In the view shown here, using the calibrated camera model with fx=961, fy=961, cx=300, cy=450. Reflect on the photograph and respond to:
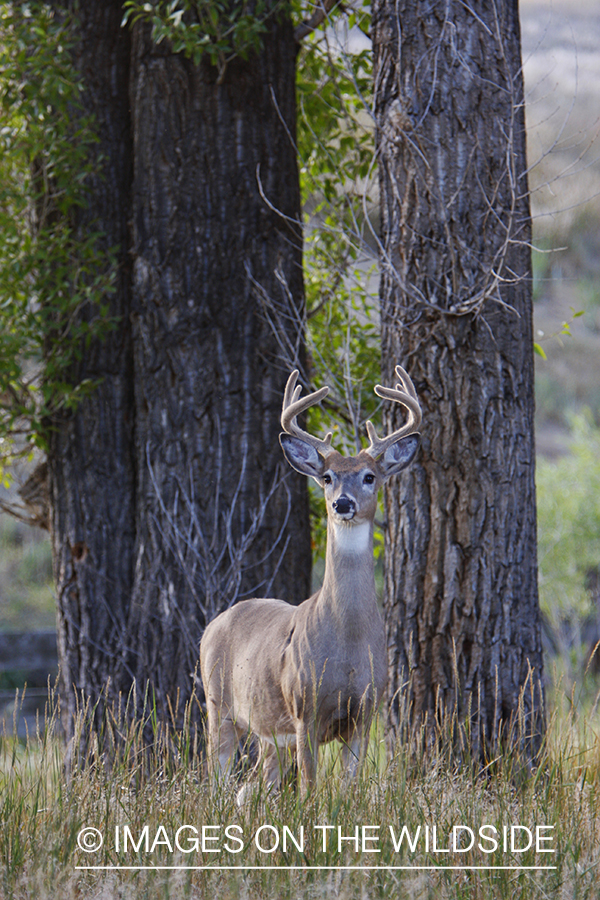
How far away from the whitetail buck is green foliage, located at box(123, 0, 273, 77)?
2.87m

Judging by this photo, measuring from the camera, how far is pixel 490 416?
512 centimetres

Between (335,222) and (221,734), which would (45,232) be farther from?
(221,734)

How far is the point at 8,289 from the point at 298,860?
14.8 ft

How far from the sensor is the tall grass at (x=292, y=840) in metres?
3.31

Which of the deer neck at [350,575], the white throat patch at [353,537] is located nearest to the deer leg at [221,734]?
the deer neck at [350,575]

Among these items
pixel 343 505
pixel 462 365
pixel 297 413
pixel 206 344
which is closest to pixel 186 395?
pixel 206 344

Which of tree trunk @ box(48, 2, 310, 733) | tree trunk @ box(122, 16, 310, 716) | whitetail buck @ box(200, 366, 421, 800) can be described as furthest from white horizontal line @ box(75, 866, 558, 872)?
tree trunk @ box(122, 16, 310, 716)

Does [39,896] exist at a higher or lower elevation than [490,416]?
lower

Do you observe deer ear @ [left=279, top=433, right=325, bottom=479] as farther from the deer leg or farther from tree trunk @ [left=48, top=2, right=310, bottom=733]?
tree trunk @ [left=48, top=2, right=310, bottom=733]

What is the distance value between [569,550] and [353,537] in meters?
15.7

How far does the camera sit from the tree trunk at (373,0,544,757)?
5.07m

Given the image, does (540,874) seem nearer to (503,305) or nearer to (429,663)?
(429,663)

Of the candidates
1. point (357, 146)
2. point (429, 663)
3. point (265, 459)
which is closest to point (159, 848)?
point (429, 663)

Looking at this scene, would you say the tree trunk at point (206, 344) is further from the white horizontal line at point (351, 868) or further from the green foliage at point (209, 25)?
the white horizontal line at point (351, 868)
